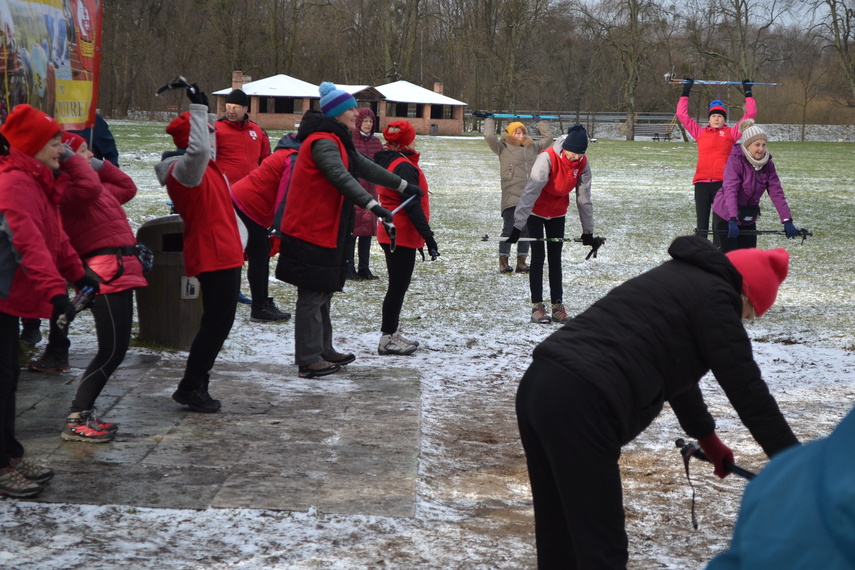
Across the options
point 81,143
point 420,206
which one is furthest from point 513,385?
point 81,143

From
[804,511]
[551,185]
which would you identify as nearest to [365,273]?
[551,185]

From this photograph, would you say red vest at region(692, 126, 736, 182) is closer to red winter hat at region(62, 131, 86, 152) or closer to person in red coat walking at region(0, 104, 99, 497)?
red winter hat at region(62, 131, 86, 152)

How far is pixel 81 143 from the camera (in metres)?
5.57

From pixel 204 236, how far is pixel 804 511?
14.9 feet

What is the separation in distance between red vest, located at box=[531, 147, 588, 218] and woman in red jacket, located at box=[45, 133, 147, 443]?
4.35 meters

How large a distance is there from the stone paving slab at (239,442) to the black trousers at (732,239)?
14.9ft

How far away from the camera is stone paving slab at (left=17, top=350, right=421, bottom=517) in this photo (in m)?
4.42

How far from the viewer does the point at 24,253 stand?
4148 mm

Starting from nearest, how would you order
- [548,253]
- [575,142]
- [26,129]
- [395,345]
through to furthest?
[26,129] < [395,345] < [575,142] < [548,253]

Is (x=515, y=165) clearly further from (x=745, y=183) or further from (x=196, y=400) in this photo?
(x=196, y=400)

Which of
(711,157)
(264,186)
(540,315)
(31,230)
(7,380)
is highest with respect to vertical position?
(711,157)

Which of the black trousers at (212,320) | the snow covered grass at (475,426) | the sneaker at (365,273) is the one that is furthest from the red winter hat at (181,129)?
the sneaker at (365,273)

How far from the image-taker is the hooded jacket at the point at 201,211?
531cm

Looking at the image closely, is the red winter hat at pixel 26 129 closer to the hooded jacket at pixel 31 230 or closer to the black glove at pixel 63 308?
the hooded jacket at pixel 31 230
